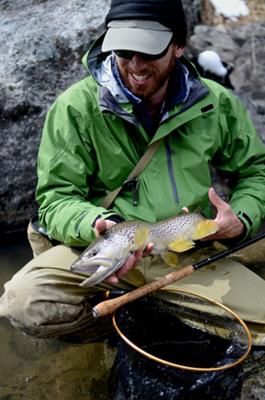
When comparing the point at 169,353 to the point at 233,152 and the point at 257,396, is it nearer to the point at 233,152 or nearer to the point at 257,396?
the point at 257,396

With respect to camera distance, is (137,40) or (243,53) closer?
(137,40)

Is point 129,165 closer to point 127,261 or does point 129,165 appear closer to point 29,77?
point 127,261

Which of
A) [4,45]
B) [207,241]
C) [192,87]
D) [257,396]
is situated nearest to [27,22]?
[4,45]

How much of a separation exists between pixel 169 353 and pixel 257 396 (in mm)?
544

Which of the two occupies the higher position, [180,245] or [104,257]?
[104,257]

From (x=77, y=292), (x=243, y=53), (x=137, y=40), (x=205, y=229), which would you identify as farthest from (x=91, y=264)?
(x=243, y=53)

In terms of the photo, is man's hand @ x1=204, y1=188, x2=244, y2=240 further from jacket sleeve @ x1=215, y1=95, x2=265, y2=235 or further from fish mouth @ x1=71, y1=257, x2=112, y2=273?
fish mouth @ x1=71, y1=257, x2=112, y2=273

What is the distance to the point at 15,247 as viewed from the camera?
552 centimetres

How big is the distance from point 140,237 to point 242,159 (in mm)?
1270

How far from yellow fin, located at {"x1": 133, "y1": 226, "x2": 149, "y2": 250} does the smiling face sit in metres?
0.95

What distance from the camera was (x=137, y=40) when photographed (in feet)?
12.1

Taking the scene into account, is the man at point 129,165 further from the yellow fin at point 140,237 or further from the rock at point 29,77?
the rock at point 29,77

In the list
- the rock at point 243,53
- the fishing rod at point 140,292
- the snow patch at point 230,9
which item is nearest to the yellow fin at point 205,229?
the fishing rod at point 140,292

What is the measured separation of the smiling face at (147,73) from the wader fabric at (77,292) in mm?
1046
